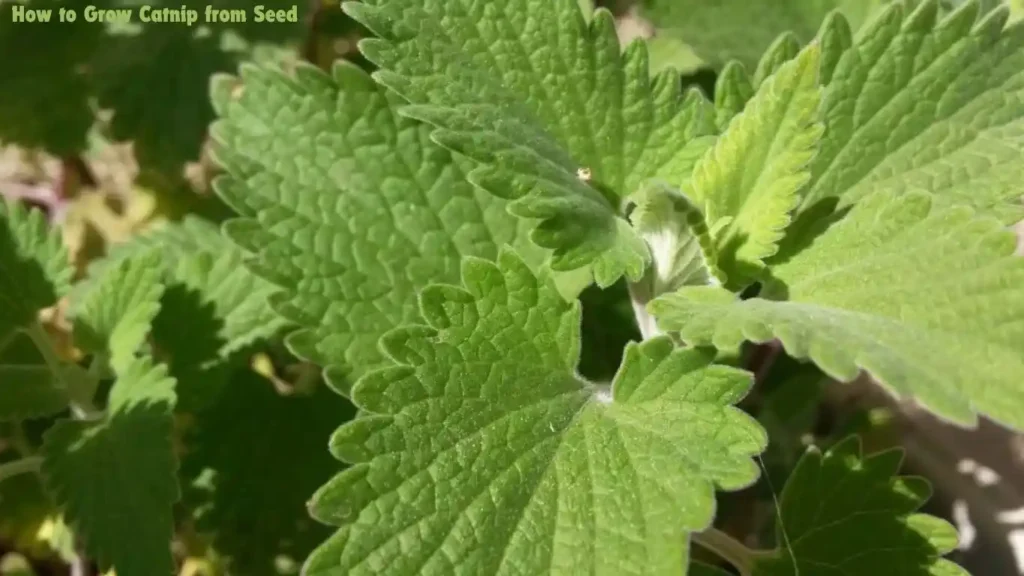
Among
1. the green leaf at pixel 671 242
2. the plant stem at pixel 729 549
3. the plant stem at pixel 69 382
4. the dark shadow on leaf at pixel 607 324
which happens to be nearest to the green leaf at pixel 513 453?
the green leaf at pixel 671 242

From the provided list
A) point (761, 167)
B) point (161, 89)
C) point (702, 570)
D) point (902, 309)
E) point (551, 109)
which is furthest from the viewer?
point (161, 89)

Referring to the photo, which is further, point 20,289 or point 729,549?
point 20,289

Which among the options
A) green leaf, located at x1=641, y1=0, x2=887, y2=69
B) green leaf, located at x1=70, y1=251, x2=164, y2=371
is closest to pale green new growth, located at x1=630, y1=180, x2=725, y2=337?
green leaf, located at x1=641, y1=0, x2=887, y2=69

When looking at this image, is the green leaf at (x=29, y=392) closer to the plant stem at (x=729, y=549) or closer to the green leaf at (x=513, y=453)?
the green leaf at (x=513, y=453)

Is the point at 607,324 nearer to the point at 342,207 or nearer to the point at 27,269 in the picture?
the point at 342,207

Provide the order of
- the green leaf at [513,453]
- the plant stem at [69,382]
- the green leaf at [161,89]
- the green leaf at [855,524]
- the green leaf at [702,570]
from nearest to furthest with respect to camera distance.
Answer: the green leaf at [513,453] → the green leaf at [855,524] → the green leaf at [702,570] → the plant stem at [69,382] → the green leaf at [161,89]

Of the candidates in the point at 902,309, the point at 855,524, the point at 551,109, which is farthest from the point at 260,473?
the point at 902,309

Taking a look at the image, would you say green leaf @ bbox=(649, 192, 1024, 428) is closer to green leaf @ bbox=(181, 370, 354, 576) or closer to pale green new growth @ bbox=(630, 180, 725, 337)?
pale green new growth @ bbox=(630, 180, 725, 337)
